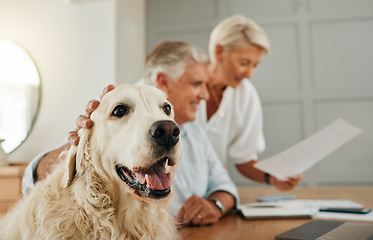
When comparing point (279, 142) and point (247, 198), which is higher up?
point (279, 142)

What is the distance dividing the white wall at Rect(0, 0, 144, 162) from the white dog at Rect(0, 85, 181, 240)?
180cm

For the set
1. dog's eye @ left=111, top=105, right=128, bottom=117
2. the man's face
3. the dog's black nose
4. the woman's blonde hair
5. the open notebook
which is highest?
the woman's blonde hair

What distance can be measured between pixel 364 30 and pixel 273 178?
8.23 feet

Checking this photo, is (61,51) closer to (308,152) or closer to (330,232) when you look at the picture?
(308,152)

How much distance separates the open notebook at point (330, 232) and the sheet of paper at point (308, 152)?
42 cm

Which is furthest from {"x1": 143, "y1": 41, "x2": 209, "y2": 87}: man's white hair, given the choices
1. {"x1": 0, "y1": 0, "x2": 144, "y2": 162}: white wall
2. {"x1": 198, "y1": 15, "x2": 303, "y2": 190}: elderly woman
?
{"x1": 0, "y1": 0, "x2": 144, "y2": 162}: white wall

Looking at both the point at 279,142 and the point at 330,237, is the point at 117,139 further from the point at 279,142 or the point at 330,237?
the point at 279,142

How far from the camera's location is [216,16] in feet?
12.0

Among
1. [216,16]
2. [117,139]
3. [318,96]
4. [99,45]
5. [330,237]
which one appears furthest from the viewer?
[216,16]

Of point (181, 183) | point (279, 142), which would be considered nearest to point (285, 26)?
point (279, 142)

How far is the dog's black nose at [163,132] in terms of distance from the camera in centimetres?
63

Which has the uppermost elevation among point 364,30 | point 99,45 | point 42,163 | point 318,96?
point 364,30

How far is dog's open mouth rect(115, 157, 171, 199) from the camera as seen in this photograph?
2.09ft

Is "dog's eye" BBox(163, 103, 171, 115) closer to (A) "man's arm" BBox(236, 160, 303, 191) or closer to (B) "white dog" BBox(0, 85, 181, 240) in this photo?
(B) "white dog" BBox(0, 85, 181, 240)
